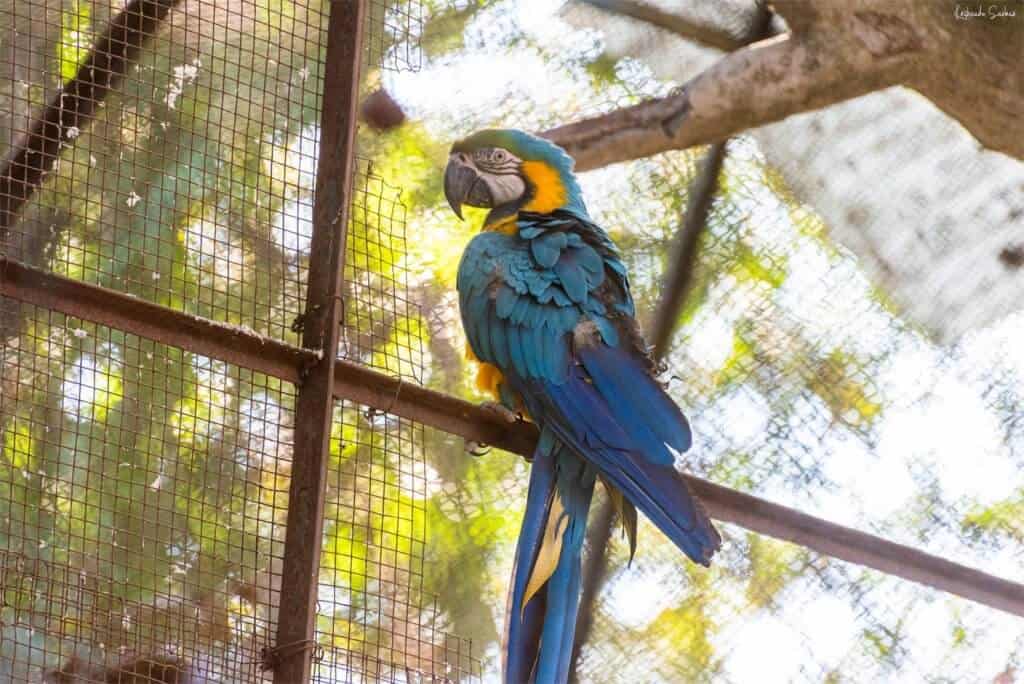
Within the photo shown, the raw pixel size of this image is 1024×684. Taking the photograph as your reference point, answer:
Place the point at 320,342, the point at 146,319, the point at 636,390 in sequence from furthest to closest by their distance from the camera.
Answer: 1. the point at 636,390
2. the point at 320,342
3. the point at 146,319

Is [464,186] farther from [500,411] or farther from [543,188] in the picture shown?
[500,411]

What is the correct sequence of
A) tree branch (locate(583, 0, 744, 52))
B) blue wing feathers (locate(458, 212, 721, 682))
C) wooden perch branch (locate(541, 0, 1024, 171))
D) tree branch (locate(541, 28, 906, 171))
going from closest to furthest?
blue wing feathers (locate(458, 212, 721, 682)) < wooden perch branch (locate(541, 0, 1024, 171)) < tree branch (locate(541, 28, 906, 171)) < tree branch (locate(583, 0, 744, 52))

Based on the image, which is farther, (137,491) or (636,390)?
(137,491)

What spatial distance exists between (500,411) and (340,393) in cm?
37

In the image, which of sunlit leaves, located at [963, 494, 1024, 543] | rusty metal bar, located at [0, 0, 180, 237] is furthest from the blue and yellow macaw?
sunlit leaves, located at [963, 494, 1024, 543]

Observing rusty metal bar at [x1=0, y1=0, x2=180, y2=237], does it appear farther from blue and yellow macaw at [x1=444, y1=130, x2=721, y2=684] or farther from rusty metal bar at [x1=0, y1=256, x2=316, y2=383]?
blue and yellow macaw at [x1=444, y1=130, x2=721, y2=684]

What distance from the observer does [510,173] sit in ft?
8.59

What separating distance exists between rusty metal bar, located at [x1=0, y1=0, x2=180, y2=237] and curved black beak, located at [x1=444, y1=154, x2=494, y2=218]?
627 millimetres

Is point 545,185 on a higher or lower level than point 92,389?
higher

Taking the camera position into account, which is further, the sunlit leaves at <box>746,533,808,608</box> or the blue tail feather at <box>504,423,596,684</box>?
the sunlit leaves at <box>746,533,808,608</box>

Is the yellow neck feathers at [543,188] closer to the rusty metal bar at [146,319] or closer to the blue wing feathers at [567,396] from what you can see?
the blue wing feathers at [567,396]

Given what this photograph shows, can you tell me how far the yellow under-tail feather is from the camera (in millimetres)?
2031

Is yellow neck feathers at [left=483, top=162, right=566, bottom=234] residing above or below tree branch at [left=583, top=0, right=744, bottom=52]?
below

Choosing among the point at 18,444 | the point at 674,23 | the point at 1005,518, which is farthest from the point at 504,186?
the point at 1005,518
